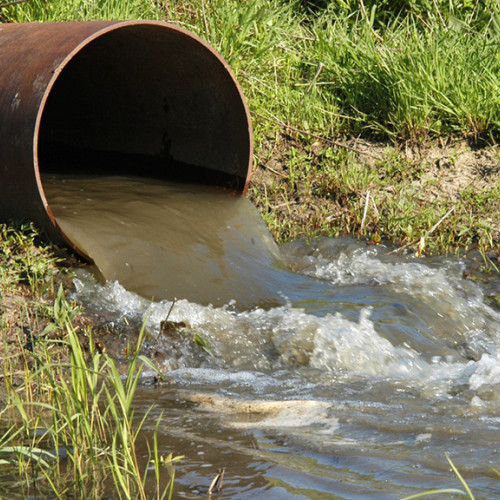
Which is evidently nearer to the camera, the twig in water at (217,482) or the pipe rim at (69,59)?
the twig in water at (217,482)

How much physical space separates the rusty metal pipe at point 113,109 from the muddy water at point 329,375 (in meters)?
0.55

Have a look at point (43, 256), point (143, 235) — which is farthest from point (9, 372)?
point (143, 235)

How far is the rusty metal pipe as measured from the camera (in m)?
4.13

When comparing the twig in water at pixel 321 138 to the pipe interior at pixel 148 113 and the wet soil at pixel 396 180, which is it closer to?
the wet soil at pixel 396 180

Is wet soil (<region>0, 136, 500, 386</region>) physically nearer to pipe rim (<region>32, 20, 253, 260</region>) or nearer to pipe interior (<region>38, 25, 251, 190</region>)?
pipe interior (<region>38, 25, 251, 190</region>)

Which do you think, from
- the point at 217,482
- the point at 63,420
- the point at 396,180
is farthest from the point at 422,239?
the point at 217,482

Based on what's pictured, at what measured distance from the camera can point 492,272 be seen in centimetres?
498

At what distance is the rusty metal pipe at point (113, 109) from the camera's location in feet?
13.6

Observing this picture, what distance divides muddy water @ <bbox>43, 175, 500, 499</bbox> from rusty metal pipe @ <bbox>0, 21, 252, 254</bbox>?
0.55 meters

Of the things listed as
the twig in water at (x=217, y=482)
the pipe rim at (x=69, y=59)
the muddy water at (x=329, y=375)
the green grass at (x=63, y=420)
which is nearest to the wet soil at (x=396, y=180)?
the muddy water at (x=329, y=375)

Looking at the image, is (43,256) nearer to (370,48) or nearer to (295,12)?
(370,48)

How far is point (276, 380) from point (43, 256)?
1351mm

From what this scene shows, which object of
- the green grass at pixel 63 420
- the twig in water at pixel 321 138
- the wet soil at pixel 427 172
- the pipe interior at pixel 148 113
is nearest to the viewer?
the green grass at pixel 63 420

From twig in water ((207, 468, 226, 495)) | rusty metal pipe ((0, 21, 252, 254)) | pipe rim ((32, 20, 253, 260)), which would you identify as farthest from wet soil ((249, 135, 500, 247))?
twig in water ((207, 468, 226, 495))
